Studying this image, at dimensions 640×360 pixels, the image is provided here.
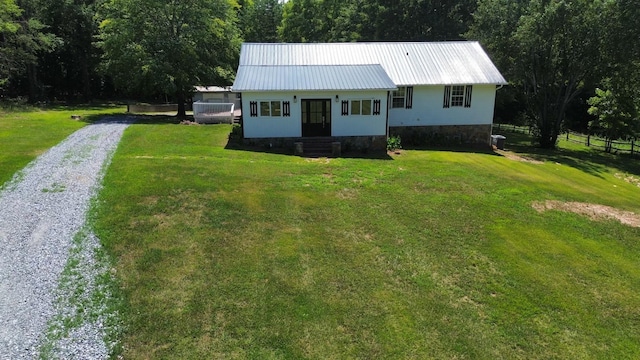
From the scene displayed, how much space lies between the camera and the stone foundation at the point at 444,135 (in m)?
24.1

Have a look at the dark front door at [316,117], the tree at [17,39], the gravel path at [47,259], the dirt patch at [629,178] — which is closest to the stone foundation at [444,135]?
the dark front door at [316,117]

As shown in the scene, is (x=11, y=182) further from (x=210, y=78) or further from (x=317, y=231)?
(x=210, y=78)

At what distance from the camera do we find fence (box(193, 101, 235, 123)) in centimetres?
2608

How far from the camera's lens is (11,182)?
12.5 meters

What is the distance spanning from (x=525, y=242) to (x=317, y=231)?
16.6ft

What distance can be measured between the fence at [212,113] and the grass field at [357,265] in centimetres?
1073

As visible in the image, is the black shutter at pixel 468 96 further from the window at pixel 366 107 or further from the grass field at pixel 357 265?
the grass field at pixel 357 265

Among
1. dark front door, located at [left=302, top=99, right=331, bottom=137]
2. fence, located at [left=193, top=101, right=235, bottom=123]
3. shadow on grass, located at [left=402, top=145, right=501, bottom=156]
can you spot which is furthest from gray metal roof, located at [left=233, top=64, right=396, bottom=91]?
fence, located at [left=193, top=101, right=235, bottom=123]

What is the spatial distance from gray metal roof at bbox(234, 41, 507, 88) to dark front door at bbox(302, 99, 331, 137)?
5.28 meters

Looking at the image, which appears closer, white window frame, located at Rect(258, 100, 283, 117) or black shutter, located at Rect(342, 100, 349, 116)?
white window frame, located at Rect(258, 100, 283, 117)

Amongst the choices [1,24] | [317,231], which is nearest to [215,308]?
[317,231]

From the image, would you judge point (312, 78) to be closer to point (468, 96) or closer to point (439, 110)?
point (439, 110)

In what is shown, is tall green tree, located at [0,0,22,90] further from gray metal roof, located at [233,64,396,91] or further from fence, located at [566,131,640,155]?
fence, located at [566,131,640,155]

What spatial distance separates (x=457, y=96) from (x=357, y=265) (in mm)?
17483
